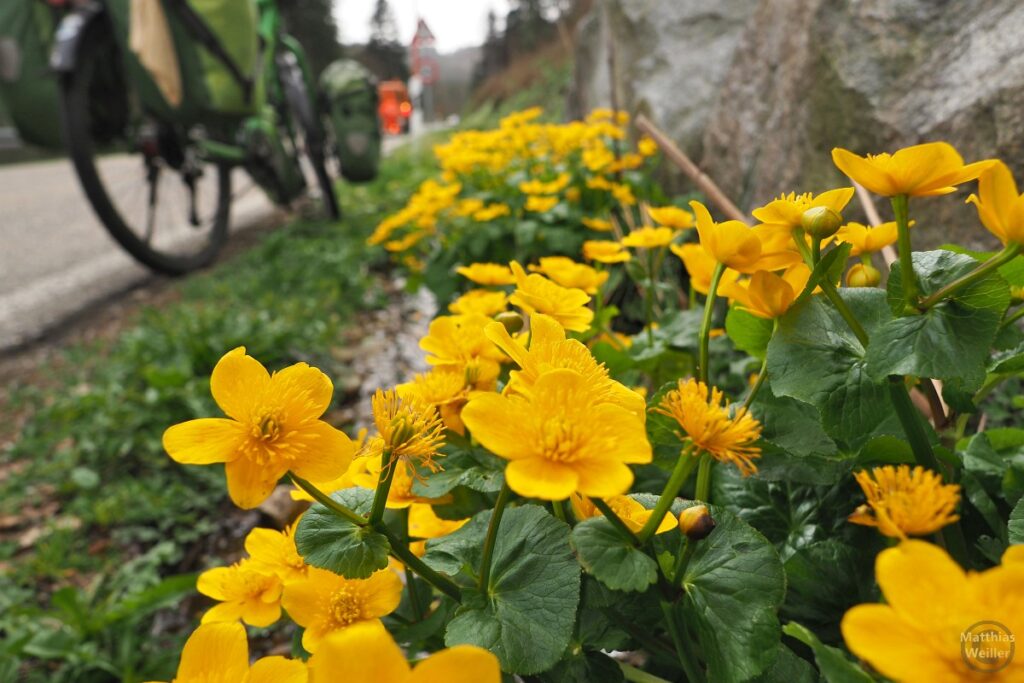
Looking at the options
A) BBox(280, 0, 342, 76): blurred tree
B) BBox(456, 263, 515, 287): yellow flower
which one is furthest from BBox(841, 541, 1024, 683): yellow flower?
BBox(280, 0, 342, 76): blurred tree

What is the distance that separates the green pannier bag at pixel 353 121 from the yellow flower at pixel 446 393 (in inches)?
164

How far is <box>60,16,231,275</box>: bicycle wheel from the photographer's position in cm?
302

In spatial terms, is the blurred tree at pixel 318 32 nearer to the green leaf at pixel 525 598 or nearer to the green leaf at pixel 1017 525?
the green leaf at pixel 525 598

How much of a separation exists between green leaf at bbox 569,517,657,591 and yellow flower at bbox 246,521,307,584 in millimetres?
292

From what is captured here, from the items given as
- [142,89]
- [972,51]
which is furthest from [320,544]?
[142,89]

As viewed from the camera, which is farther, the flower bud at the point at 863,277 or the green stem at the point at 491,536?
the flower bud at the point at 863,277

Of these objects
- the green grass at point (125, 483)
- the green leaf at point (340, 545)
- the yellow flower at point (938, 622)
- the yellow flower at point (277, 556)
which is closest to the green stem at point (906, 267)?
the yellow flower at point (938, 622)

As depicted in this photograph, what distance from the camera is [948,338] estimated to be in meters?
0.51

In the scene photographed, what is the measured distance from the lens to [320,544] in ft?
1.67

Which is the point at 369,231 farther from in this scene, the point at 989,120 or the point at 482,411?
the point at 482,411

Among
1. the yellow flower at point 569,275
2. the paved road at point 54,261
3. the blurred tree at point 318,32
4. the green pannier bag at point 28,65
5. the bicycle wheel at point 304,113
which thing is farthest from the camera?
the blurred tree at point 318,32

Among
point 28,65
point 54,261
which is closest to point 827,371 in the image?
point 28,65

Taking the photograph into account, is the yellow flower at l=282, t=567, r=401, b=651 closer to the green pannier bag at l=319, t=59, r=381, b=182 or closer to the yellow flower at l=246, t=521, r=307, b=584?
the yellow flower at l=246, t=521, r=307, b=584

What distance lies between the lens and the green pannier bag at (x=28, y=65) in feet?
10.2
